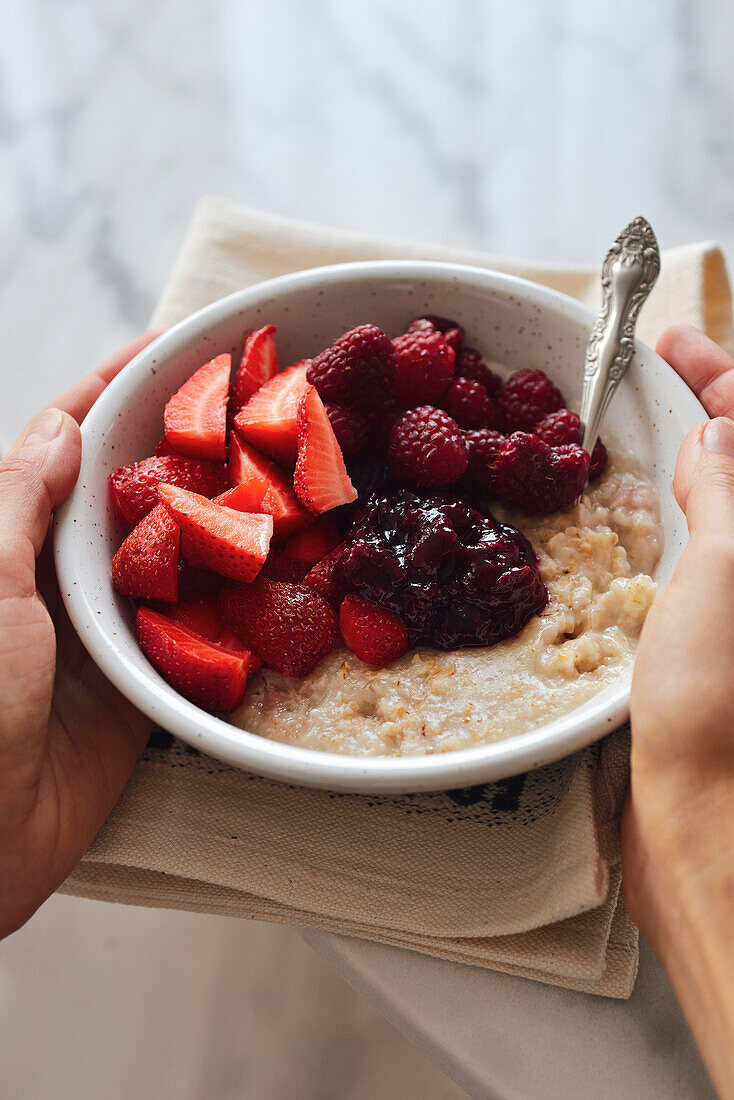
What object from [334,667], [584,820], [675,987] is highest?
[334,667]

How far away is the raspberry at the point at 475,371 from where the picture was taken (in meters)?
1.84

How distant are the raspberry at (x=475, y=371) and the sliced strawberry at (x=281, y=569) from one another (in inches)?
20.3

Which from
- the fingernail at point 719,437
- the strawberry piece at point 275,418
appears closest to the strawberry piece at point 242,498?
the strawberry piece at point 275,418

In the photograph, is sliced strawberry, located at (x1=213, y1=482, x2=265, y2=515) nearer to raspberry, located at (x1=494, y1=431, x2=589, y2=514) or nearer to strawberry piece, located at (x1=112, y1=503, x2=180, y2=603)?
strawberry piece, located at (x1=112, y1=503, x2=180, y2=603)

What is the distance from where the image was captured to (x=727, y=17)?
9.50 feet

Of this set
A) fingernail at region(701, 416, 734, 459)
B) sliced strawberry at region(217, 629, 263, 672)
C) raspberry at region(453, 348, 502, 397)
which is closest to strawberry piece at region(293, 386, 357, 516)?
sliced strawberry at region(217, 629, 263, 672)

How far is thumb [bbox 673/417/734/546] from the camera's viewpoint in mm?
1375

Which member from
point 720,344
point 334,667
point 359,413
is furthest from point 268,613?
point 720,344

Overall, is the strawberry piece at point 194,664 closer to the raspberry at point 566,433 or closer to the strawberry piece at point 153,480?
the strawberry piece at point 153,480

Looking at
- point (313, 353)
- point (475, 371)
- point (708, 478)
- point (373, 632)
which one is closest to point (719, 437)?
point (708, 478)

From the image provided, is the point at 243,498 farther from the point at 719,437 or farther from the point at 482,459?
the point at 719,437

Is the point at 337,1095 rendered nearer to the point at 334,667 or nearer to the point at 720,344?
the point at 334,667

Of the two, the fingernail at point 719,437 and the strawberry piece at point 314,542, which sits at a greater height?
the fingernail at point 719,437

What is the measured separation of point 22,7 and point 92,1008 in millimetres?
2881
